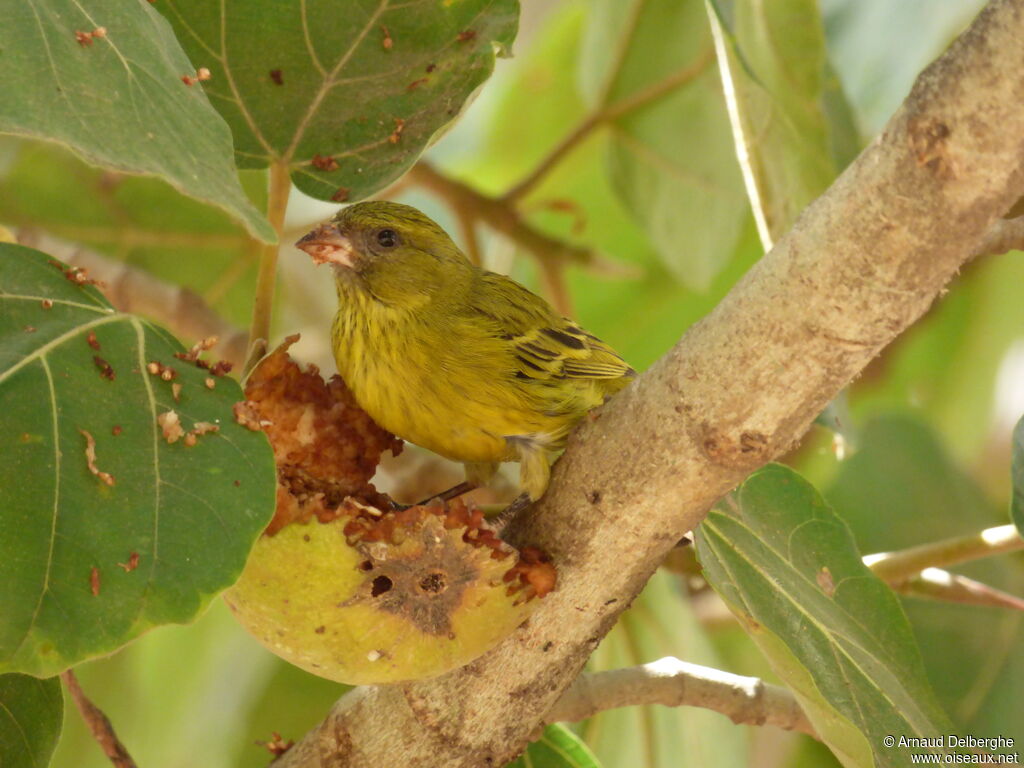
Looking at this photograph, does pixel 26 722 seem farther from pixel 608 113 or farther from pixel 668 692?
pixel 608 113

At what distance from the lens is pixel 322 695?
2945mm

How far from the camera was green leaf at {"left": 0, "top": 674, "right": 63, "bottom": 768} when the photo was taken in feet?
5.26

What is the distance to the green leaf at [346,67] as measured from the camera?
1.82 meters

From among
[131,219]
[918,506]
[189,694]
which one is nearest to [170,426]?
[131,219]

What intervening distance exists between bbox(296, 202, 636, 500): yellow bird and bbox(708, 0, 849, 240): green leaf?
0.48 meters

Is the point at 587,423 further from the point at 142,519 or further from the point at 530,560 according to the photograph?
the point at 142,519

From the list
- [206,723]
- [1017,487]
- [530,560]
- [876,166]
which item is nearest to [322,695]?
[206,723]

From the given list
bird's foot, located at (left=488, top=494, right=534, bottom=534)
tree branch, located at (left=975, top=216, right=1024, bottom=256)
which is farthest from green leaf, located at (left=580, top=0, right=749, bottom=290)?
bird's foot, located at (left=488, top=494, right=534, bottom=534)

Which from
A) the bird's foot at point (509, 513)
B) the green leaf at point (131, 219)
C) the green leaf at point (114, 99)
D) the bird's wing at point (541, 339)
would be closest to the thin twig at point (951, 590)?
the bird's wing at point (541, 339)

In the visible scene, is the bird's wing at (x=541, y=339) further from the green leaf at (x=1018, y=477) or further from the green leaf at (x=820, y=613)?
the green leaf at (x=1018, y=477)

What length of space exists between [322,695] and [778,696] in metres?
1.38

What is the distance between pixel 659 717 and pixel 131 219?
1.99m

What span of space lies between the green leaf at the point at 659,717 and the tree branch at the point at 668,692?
2.33ft

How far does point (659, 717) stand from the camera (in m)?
2.70
